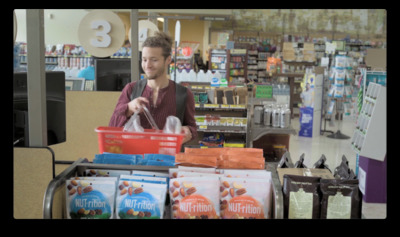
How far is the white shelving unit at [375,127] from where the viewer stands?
17.3 ft

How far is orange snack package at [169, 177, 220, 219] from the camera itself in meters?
1.84

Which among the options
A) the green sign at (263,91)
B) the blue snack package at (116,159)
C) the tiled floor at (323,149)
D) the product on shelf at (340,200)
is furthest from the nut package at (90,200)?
the green sign at (263,91)

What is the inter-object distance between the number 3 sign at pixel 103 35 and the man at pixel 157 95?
160 cm

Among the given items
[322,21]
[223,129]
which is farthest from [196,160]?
[322,21]

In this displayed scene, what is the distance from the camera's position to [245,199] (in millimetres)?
1861

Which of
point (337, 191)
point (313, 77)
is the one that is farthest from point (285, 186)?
point (313, 77)

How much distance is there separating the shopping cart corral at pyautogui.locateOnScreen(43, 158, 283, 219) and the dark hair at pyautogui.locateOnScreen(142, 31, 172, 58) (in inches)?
38.5

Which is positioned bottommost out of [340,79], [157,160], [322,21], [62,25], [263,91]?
[157,160]

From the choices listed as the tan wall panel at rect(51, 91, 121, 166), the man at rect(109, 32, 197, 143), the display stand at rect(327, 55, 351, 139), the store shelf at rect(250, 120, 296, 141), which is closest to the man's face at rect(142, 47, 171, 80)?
the man at rect(109, 32, 197, 143)

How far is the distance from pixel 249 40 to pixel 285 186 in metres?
17.2

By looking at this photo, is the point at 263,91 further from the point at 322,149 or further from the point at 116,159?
the point at 116,159

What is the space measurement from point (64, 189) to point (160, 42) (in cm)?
124

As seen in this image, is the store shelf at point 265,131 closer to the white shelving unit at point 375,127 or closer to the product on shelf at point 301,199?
the white shelving unit at point 375,127

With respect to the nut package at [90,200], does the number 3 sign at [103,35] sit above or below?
above
